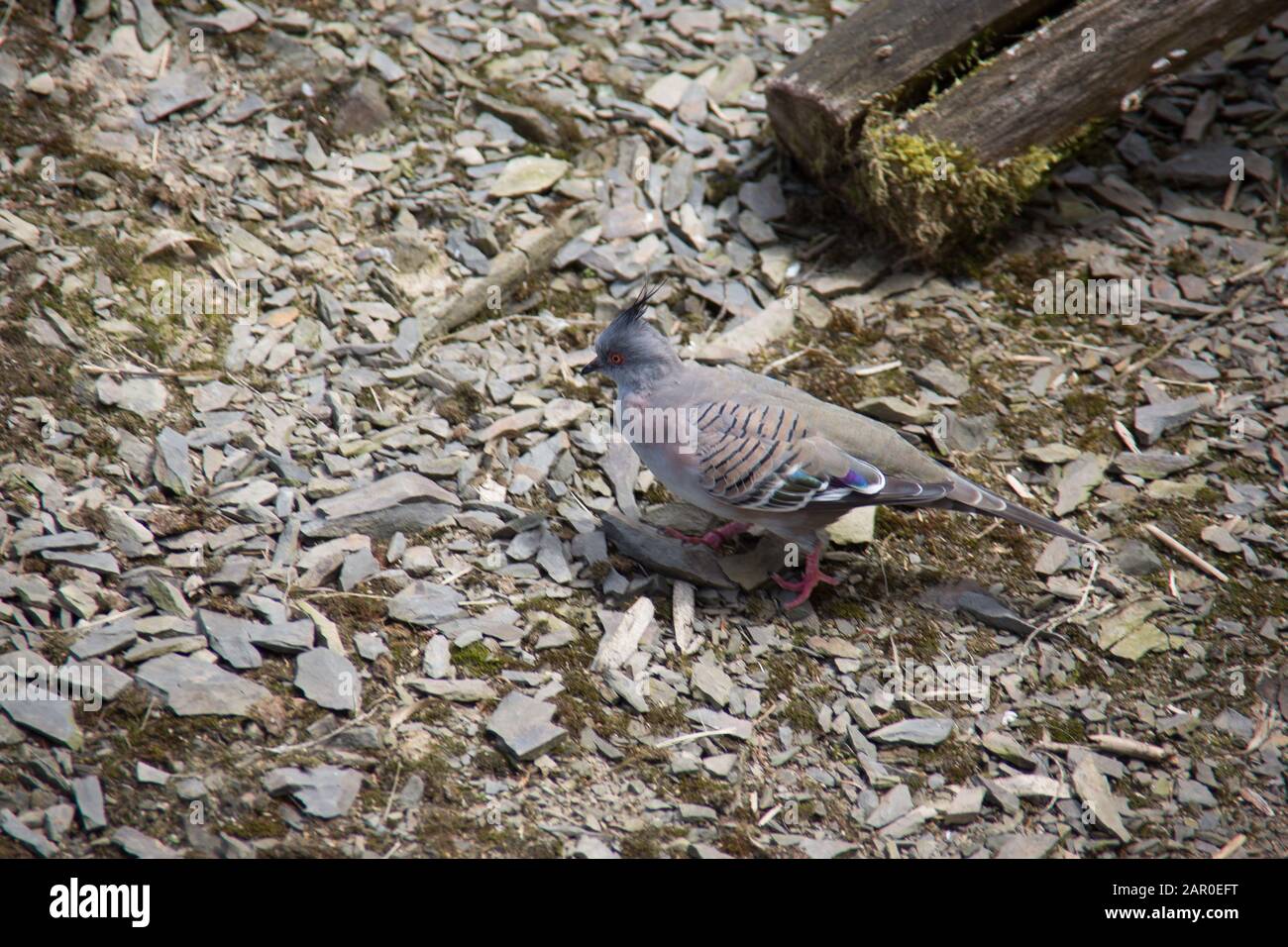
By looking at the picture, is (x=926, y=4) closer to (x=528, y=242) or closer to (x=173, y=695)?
(x=528, y=242)

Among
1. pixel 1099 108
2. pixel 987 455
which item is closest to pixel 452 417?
pixel 987 455

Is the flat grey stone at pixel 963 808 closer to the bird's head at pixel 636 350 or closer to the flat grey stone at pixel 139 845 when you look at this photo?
the bird's head at pixel 636 350

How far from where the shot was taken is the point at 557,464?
539 centimetres

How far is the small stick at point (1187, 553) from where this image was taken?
5.06 meters

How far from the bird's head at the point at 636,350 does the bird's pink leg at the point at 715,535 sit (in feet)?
2.46

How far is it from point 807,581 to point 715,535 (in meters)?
0.53

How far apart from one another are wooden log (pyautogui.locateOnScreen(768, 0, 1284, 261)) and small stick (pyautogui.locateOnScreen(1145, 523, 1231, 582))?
208cm

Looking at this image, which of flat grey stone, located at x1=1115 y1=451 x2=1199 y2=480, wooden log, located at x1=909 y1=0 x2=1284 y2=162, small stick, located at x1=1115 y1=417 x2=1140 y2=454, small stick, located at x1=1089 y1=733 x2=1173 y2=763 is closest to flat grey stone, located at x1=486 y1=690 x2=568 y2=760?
small stick, located at x1=1089 y1=733 x2=1173 y2=763

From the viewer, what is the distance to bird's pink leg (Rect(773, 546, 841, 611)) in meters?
4.97

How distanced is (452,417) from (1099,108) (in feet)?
13.7

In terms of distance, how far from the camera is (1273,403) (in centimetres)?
573

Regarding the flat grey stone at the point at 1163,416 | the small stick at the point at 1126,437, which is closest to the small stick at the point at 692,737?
the small stick at the point at 1126,437

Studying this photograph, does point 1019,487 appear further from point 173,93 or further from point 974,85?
point 173,93

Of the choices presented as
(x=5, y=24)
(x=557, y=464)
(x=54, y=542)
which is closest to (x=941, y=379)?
(x=557, y=464)
